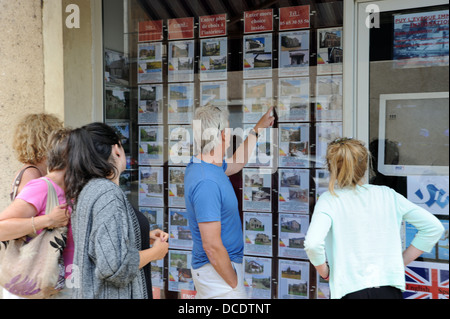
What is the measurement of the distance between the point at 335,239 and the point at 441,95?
137cm

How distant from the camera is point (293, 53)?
3.64 metres

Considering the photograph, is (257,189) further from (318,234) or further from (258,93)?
(318,234)

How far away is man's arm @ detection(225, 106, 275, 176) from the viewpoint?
3.58 m

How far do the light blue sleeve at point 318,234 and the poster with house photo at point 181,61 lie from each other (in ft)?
7.27

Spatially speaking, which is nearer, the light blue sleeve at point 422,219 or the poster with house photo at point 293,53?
the light blue sleeve at point 422,219

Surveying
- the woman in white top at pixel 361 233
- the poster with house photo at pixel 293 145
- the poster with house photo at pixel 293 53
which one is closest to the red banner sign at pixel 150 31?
the poster with house photo at pixel 293 53

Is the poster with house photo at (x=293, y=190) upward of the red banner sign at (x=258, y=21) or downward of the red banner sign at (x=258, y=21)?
downward

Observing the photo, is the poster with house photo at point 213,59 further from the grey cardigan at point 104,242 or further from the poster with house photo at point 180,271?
the grey cardigan at point 104,242

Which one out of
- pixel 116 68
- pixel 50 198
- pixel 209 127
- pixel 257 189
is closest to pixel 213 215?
pixel 209 127

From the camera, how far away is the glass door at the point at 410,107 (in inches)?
114

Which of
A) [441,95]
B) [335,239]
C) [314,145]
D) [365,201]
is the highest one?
[441,95]

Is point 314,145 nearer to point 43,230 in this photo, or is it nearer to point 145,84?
point 145,84

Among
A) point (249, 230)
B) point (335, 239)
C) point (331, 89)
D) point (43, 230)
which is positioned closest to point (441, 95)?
point (331, 89)

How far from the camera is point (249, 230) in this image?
12.7 ft
